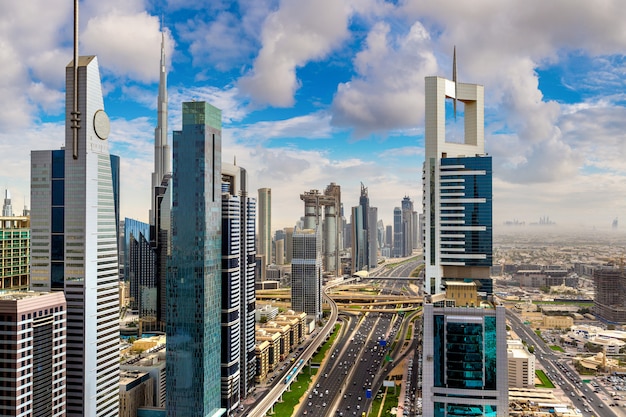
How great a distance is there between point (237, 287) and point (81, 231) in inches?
540

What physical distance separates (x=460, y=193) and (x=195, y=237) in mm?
18772

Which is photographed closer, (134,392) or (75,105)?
(75,105)

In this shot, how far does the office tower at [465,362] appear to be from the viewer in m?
28.4

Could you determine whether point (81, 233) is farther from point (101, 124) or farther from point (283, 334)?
point (283, 334)

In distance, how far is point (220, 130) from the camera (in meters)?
35.9

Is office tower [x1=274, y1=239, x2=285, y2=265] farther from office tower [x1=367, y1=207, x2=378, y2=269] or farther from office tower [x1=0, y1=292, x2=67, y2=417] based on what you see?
office tower [x1=0, y1=292, x2=67, y2=417]

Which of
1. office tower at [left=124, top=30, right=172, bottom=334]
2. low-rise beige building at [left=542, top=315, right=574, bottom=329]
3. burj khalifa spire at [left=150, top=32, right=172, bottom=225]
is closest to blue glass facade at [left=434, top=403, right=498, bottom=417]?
office tower at [left=124, top=30, right=172, bottom=334]

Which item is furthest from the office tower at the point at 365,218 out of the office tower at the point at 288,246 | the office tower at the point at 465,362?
the office tower at the point at 465,362

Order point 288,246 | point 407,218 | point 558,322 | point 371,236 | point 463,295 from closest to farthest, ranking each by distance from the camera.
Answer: point 463,295 → point 558,322 → point 288,246 → point 371,236 → point 407,218

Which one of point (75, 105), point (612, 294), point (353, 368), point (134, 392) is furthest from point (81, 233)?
point (612, 294)

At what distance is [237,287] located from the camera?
3981 cm

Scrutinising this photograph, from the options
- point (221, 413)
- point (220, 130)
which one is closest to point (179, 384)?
point (221, 413)

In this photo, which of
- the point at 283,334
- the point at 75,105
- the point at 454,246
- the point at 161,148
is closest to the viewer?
the point at 75,105

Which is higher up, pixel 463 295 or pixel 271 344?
pixel 463 295
